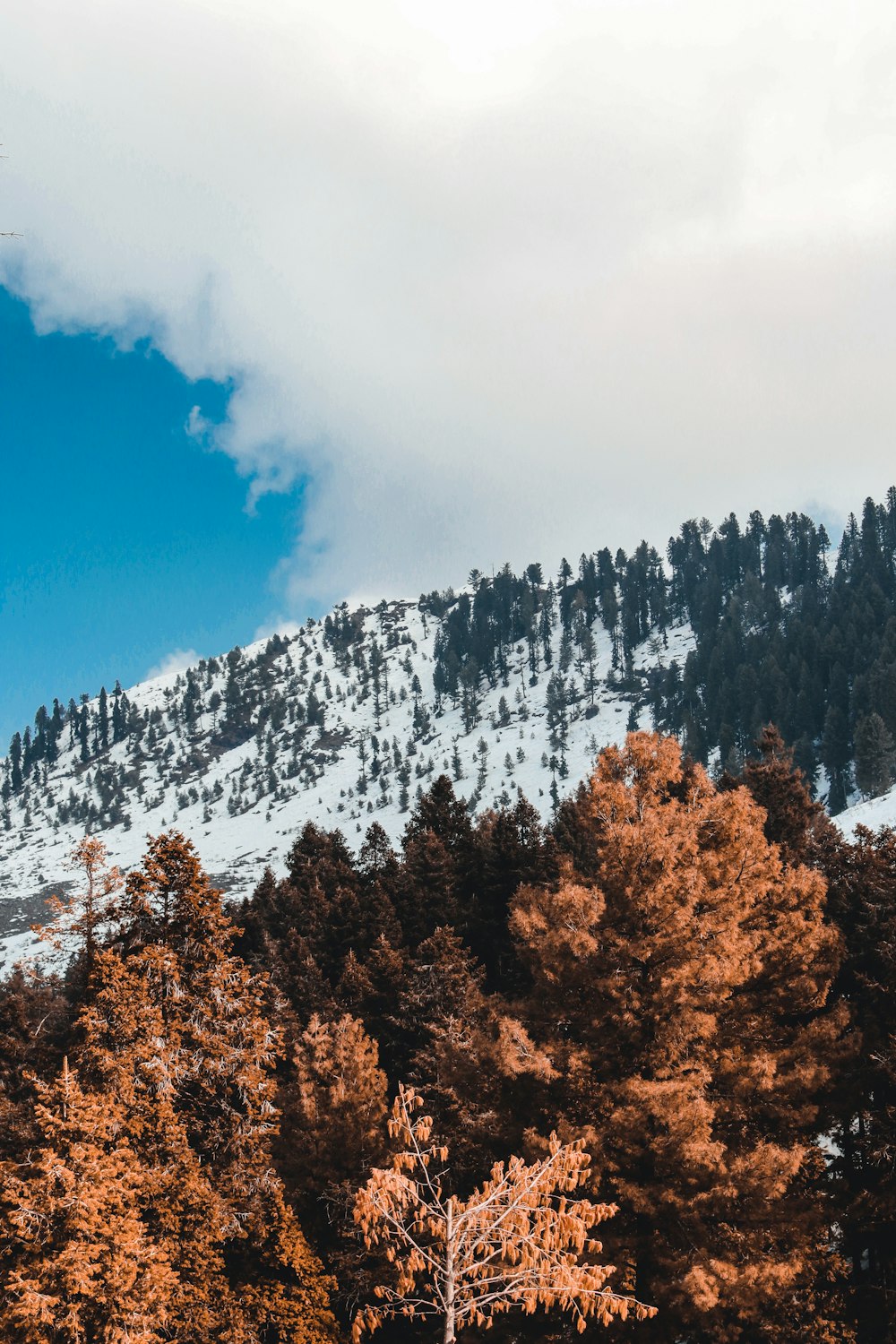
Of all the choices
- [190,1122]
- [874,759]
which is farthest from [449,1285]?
[874,759]

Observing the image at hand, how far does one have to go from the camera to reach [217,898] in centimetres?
2152

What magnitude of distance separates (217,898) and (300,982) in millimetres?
19529

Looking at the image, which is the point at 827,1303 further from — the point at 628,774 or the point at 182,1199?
the point at 182,1199

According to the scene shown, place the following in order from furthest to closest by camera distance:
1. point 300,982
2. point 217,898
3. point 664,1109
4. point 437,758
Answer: point 437,758
point 300,982
point 217,898
point 664,1109

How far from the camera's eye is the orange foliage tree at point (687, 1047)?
14.3 meters

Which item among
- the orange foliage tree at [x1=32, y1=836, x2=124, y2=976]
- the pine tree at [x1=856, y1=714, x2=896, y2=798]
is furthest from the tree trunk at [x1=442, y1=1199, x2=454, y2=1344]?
the pine tree at [x1=856, y1=714, x2=896, y2=798]

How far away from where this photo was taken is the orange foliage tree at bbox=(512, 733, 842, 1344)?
14.3m

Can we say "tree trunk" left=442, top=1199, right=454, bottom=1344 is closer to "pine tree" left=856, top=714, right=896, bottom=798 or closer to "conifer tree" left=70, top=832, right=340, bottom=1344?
"conifer tree" left=70, top=832, right=340, bottom=1344

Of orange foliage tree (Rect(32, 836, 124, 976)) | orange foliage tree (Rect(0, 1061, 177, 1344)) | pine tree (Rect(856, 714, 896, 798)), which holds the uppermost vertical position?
pine tree (Rect(856, 714, 896, 798))

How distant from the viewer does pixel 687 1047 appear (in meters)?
15.4

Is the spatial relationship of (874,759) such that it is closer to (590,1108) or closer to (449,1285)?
(590,1108)

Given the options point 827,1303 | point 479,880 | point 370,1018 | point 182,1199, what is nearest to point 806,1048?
point 827,1303

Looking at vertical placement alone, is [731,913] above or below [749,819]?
below

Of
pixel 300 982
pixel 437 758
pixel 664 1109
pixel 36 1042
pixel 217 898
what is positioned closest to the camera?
pixel 664 1109
